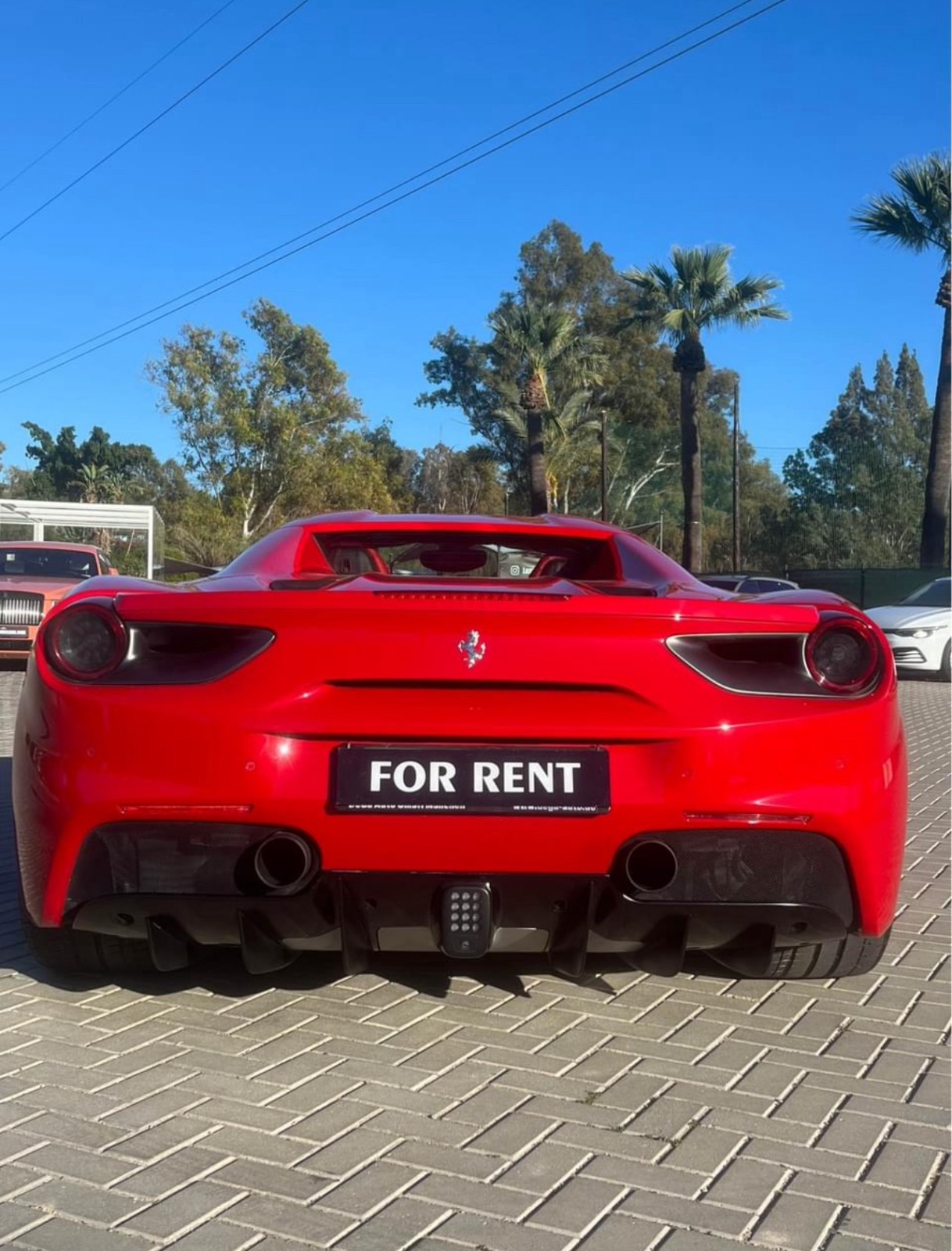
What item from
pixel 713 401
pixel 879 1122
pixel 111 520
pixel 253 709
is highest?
pixel 713 401

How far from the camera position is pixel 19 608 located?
49.2 ft

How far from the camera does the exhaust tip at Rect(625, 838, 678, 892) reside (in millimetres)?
2754

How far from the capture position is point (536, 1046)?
122 inches

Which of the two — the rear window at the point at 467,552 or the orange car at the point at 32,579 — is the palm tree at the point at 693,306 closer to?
the orange car at the point at 32,579

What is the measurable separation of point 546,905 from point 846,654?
869 mm

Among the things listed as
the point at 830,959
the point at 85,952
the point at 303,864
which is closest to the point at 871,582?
the point at 830,959

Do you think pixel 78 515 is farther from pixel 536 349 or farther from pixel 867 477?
pixel 867 477

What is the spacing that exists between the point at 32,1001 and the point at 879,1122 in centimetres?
208

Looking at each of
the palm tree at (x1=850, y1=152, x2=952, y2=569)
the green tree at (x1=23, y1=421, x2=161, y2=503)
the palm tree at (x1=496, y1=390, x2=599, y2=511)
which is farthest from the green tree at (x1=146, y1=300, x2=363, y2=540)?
the green tree at (x1=23, y1=421, x2=161, y2=503)

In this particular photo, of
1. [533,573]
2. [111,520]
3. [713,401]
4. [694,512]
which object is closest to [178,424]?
[111,520]

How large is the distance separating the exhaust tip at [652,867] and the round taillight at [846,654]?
1.73ft

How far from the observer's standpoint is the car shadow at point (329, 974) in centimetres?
347

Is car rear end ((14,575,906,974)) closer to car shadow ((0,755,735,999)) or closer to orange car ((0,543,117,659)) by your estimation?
car shadow ((0,755,735,999))

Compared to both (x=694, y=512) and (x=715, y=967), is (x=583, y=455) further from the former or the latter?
(x=715, y=967)
